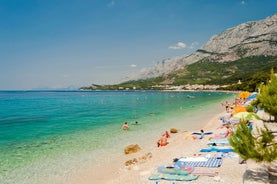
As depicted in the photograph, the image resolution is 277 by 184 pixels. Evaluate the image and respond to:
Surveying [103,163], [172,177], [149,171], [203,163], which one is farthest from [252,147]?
[103,163]

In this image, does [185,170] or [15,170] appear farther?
[15,170]

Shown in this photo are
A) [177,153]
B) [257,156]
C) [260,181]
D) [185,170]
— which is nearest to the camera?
[257,156]

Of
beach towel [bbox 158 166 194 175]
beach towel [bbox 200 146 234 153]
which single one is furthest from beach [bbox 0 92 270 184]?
beach towel [bbox 200 146 234 153]

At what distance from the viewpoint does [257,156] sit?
8820mm

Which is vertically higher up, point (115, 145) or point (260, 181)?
point (260, 181)

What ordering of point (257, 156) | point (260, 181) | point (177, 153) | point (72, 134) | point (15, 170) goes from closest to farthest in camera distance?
point (257, 156) → point (260, 181) → point (15, 170) → point (177, 153) → point (72, 134)

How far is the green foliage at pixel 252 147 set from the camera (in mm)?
8680

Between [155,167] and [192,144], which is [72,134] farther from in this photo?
[155,167]

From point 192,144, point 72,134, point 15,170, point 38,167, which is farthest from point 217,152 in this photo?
point 72,134

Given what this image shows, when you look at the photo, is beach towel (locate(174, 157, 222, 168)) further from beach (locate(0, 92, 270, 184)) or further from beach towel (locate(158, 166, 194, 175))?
beach towel (locate(158, 166, 194, 175))

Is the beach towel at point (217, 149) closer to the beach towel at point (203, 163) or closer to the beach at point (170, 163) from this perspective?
the beach at point (170, 163)

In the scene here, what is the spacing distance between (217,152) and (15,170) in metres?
14.2

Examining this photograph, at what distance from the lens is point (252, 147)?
29.3 feet

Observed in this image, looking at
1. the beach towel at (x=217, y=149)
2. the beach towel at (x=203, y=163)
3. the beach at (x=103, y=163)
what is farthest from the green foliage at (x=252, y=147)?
the beach towel at (x=217, y=149)
